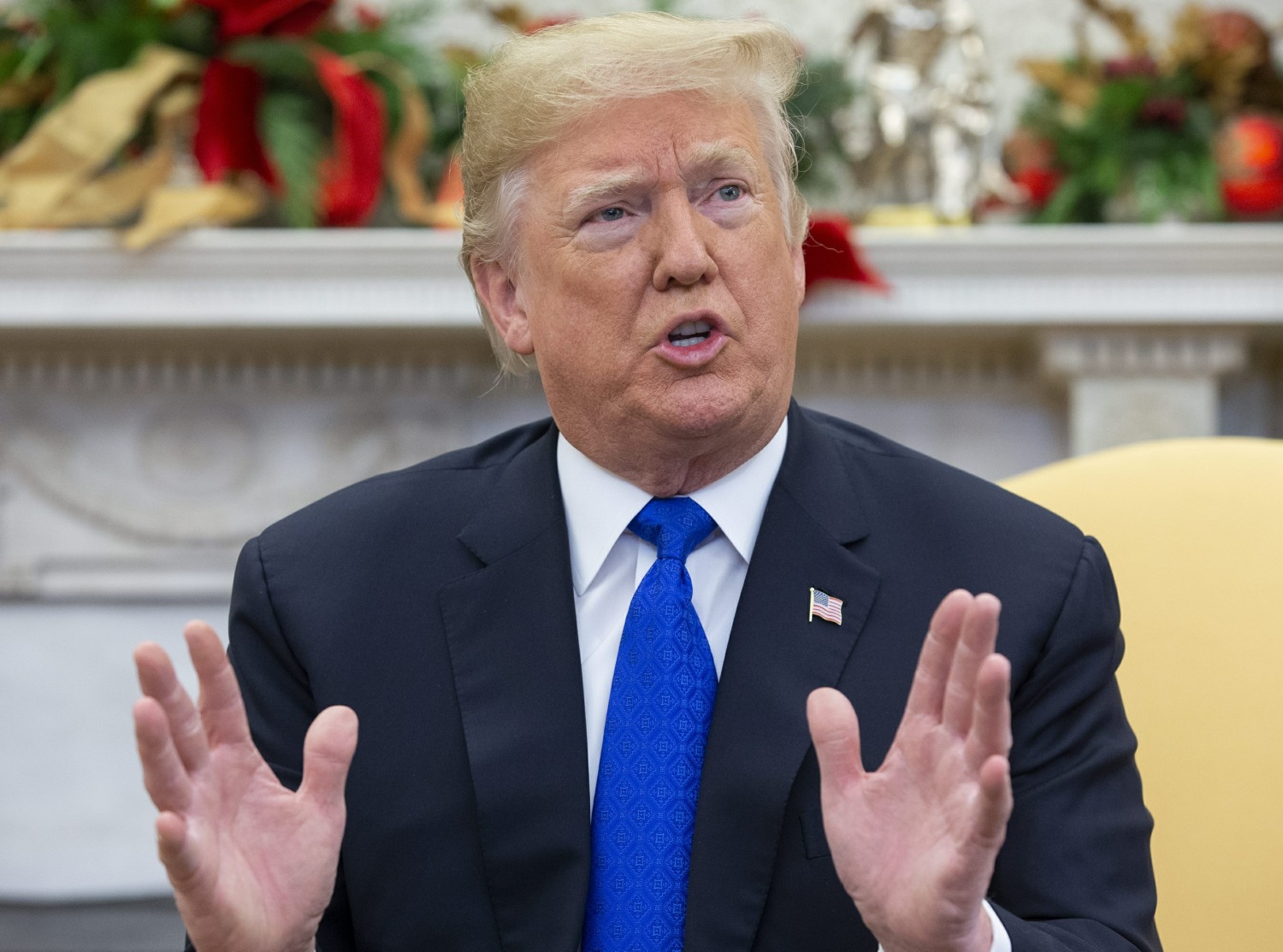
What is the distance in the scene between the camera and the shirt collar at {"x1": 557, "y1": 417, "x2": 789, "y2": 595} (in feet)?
3.81

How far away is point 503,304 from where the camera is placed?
130cm

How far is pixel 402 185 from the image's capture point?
2.44 meters

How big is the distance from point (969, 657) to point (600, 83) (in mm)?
550

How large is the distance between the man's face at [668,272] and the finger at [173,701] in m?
0.42

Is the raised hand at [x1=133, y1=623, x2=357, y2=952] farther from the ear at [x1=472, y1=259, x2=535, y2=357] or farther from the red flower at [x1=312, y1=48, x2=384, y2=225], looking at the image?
the red flower at [x1=312, y1=48, x2=384, y2=225]

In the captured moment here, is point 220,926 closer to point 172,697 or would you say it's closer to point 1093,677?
point 172,697

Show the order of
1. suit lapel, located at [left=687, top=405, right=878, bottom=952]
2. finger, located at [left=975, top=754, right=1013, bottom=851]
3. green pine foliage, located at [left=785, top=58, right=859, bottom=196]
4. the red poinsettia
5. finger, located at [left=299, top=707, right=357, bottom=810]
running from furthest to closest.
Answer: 1. green pine foliage, located at [left=785, top=58, right=859, bottom=196]
2. the red poinsettia
3. suit lapel, located at [left=687, top=405, right=878, bottom=952]
4. finger, located at [left=299, top=707, right=357, bottom=810]
5. finger, located at [left=975, top=754, right=1013, bottom=851]

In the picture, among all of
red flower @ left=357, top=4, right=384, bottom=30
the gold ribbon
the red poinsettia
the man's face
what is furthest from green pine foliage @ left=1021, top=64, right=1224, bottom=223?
the man's face

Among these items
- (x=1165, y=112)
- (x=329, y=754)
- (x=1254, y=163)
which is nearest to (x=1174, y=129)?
(x=1165, y=112)

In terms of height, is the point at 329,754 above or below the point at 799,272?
below

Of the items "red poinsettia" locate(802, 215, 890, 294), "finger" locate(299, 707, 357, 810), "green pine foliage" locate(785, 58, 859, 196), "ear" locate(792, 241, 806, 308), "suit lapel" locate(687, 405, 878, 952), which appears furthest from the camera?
"green pine foliage" locate(785, 58, 859, 196)

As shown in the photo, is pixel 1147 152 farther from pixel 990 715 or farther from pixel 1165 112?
pixel 990 715

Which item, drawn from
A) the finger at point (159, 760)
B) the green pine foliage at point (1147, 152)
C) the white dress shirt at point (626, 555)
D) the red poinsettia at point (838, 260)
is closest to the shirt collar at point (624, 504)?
the white dress shirt at point (626, 555)

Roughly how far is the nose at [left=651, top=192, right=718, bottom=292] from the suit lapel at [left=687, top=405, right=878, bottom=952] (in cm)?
19
